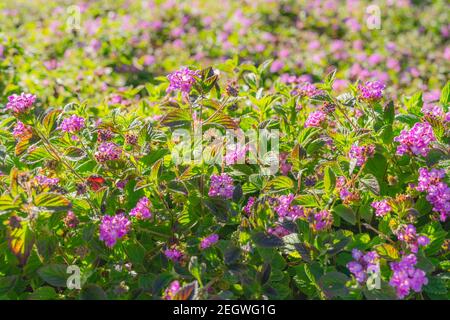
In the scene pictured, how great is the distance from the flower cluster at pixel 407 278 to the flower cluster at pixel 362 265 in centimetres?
6

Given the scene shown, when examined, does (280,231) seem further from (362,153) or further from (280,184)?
(362,153)

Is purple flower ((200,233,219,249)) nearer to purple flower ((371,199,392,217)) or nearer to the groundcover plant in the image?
the groundcover plant

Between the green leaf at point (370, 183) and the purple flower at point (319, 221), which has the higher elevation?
the green leaf at point (370, 183)

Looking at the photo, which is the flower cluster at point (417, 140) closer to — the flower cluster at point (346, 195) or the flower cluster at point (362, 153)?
the flower cluster at point (362, 153)

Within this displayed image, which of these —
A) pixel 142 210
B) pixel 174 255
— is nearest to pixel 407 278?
pixel 174 255

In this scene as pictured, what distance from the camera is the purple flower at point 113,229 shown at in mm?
1905

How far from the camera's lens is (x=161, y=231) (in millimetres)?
2137

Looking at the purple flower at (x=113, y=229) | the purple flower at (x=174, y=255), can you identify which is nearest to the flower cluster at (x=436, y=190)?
the purple flower at (x=174, y=255)

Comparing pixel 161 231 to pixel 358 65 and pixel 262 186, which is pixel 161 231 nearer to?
pixel 262 186

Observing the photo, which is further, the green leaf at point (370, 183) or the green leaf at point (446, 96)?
the green leaf at point (446, 96)

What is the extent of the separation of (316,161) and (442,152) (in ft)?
1.73

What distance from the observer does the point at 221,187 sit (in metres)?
2.12

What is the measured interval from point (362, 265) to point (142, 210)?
2.44 ft

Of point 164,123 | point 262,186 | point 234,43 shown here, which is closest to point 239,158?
point 262,186
